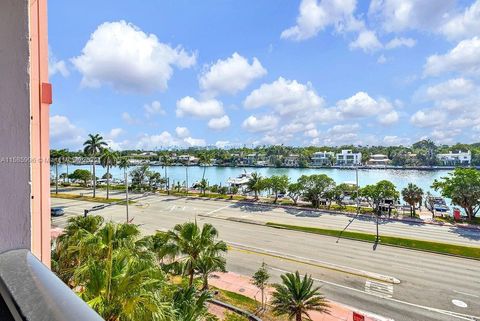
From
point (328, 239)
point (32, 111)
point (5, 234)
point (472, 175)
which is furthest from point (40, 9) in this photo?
point (472, 175)

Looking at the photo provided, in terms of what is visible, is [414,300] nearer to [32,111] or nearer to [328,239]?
[328,239]

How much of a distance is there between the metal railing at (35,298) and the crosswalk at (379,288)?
715 inches

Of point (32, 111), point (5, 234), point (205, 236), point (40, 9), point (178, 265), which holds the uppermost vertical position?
point (40, 9)

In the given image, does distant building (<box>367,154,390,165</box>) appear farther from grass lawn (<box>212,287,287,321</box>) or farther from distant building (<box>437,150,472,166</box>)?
grass lawn (<box>212,287,287,321</box>)

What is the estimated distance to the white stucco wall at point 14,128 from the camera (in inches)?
74.5

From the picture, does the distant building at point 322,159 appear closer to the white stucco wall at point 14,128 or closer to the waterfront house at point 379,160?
the waterfront house at point 379,160

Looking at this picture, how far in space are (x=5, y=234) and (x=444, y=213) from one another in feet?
154

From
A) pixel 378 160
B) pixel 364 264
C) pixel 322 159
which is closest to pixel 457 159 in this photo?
pixel 378 160

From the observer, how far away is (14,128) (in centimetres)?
195

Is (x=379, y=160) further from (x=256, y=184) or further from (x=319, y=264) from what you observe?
(x=319, y=264)

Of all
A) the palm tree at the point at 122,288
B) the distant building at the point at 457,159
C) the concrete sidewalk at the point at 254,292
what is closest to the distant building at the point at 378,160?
the distant building at the point at 457,159

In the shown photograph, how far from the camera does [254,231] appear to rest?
28.2 m

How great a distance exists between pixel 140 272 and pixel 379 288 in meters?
15.9

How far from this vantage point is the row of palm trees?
4879 mm
